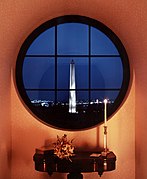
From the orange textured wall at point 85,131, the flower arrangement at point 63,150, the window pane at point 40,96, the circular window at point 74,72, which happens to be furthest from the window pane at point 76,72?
the flower arrangement at point 63,150

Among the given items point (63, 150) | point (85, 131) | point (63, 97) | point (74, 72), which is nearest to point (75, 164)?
point (63, 150)

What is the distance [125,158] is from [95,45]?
3.14 feet

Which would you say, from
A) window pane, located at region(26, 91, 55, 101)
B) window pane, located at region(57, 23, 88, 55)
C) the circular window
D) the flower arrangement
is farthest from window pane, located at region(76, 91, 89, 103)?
the flower arrangement

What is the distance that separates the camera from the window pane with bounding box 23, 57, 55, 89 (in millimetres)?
3170

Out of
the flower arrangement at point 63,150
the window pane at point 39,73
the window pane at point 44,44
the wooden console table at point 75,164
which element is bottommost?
the wooden console table at point 75,164

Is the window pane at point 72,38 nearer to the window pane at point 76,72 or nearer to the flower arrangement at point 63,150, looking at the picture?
the window pane at point 76,72

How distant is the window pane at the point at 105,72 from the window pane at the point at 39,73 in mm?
342

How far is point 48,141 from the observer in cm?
303

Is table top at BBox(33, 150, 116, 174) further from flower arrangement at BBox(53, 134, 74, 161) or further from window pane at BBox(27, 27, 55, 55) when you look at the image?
window pane at BBox(27, 27, 55, 55)

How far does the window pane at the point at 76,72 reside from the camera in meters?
3.19

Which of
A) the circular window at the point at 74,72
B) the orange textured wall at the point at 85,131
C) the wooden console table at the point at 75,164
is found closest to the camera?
the wooden console table at the point at 75,164

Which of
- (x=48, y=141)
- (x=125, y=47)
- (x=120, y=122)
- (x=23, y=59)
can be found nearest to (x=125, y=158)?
(x=120, y=122)

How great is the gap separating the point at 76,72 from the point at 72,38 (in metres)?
0.29

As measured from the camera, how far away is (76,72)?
10.5 ft
